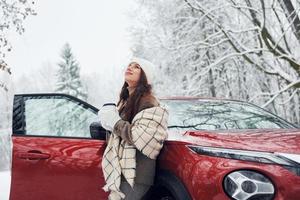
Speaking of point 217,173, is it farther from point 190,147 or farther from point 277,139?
point 277,139

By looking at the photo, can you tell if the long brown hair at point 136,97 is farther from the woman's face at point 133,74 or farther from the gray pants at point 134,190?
the gray pants at point 134,190

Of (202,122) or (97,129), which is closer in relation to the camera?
(97,129)

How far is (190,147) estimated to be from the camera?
3375mm

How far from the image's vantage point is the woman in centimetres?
350

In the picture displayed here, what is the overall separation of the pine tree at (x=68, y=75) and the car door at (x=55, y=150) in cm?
4863

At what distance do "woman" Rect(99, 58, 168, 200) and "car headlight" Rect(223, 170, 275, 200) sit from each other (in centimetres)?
59

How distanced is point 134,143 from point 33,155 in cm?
110

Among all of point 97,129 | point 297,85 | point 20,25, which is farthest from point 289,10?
point 97,129

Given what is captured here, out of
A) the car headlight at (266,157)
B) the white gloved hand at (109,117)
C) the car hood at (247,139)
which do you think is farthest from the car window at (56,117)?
the car headlight at (266,157)

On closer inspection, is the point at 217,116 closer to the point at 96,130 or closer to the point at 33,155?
the point at 96,130

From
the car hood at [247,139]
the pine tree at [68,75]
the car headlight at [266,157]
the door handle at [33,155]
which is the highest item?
the pine tree at [68,75]

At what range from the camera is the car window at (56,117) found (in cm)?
436

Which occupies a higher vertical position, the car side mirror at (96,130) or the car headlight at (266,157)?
the car side mirror at (96,130)

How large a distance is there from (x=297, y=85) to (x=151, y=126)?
11251 millimetres
